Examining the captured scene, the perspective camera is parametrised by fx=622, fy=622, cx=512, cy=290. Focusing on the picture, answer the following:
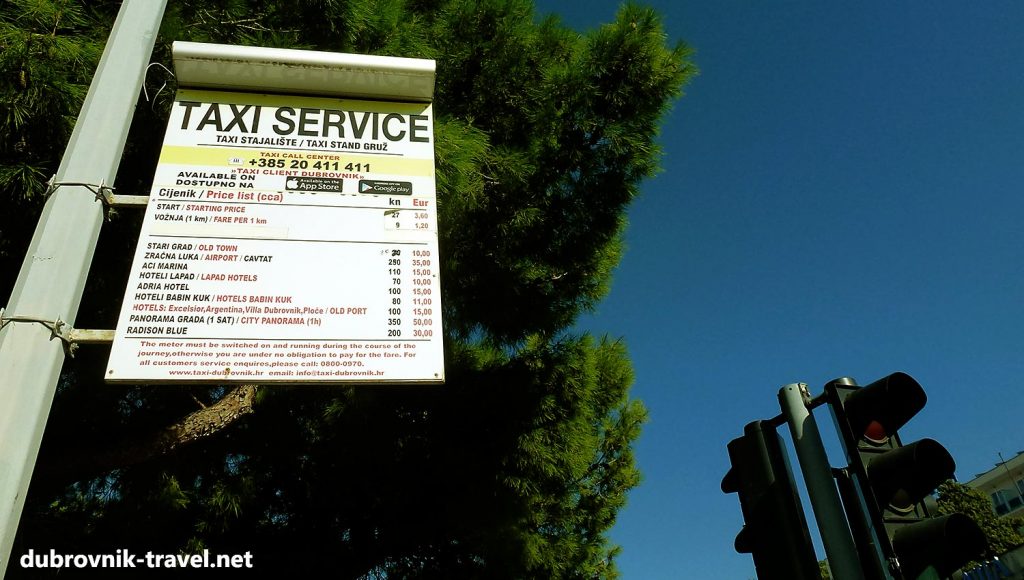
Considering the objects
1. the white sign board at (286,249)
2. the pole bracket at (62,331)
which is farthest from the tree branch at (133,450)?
the pole bracket at (62,331)

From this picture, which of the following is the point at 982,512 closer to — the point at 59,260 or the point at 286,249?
the point at 286,249

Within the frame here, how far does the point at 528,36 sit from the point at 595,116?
54.0 inches

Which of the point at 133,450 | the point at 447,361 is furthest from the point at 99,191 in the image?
the point at 447,361

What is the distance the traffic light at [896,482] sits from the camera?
6.19 feet

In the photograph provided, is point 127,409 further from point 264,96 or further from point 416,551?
point 264,96

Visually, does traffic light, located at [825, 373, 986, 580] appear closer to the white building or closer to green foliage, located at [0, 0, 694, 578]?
green foliage, located at [0, 0, 694, 578]

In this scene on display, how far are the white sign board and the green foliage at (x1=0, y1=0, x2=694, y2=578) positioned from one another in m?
1.71

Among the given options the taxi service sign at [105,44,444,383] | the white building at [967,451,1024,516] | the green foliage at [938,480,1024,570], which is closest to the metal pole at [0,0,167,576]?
the taxi service sign at [105,44,444,383]

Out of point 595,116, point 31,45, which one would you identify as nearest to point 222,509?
point 31,45

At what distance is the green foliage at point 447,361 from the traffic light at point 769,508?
2500 millimetres

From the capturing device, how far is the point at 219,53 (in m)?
2.39

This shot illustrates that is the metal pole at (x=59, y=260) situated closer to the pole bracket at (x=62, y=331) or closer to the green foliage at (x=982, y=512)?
the pole bracket at (x=62, y=331)

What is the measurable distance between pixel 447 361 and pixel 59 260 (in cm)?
458

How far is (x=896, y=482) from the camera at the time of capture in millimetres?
2021
